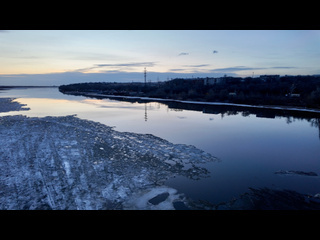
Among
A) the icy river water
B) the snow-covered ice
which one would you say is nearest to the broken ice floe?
the snow-covered ice

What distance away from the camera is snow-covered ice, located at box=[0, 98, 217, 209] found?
4.00 m

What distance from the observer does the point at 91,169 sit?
17.8 ft

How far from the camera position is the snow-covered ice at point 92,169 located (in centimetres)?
400

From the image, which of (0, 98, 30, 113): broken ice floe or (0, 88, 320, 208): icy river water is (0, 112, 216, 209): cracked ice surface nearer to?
(0, 88, 320, 208): icy river water

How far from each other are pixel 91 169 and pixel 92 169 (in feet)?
0.09

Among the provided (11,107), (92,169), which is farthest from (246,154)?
(11,107)

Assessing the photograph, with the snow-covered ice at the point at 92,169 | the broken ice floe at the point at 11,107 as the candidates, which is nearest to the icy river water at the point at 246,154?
the snow-covered ice at the point at 92,169

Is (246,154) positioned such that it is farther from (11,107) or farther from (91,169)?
(11,107)
